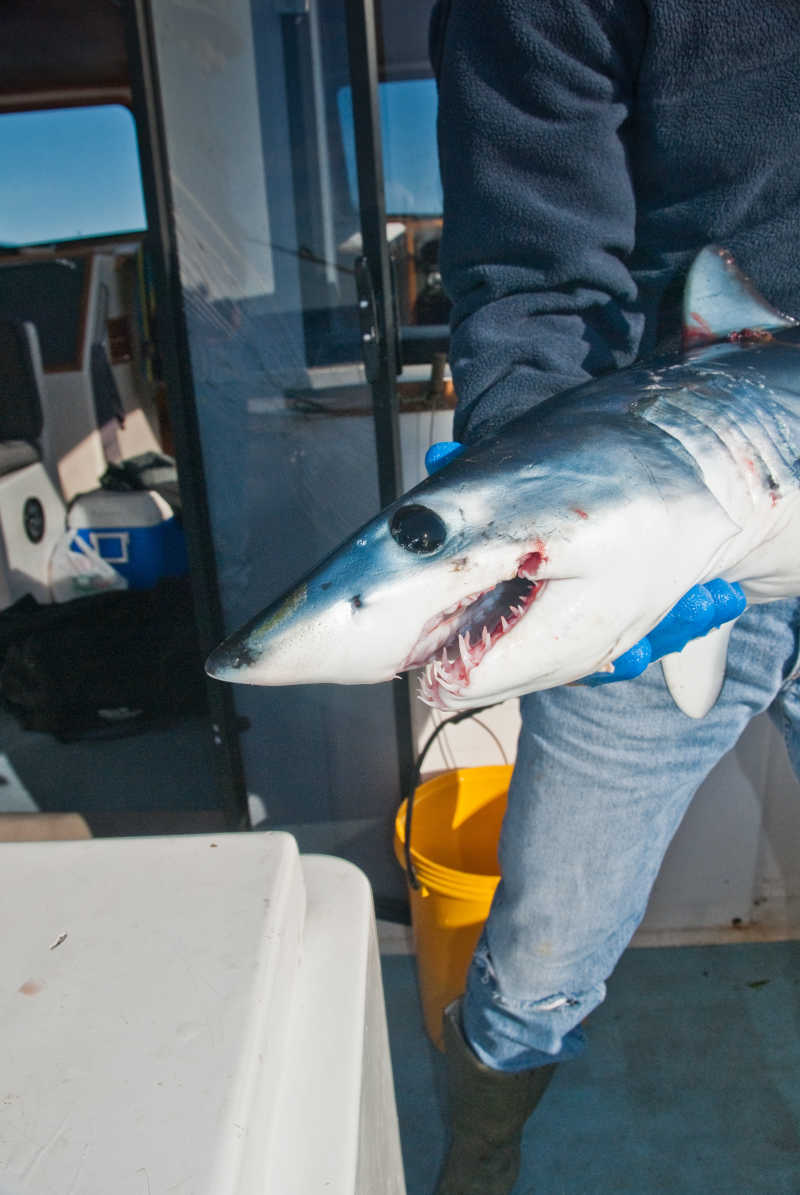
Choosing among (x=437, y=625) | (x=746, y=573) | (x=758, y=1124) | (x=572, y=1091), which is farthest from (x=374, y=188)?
(x=758, y=1124)

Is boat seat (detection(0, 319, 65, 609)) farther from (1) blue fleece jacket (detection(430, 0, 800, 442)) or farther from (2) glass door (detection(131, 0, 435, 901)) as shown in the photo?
(1) blue fleece jacket (detection(430, 0, 800, 442))

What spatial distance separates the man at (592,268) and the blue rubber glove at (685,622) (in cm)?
21

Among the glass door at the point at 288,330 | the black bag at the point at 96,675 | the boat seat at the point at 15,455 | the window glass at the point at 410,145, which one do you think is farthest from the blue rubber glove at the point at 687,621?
the boat seat at the point at 15,455

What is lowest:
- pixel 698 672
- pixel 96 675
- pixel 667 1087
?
pixel 667 1087

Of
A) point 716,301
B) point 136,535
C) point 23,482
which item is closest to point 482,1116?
point 716,301

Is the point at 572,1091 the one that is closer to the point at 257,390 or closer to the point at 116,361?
the point at 257,390

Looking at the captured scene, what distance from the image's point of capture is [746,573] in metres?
1.00

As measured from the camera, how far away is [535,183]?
1196 mm

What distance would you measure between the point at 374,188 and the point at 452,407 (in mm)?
631

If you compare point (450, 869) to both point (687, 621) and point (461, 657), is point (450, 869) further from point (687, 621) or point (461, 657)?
point (461, 657)

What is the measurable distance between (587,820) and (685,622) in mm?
456

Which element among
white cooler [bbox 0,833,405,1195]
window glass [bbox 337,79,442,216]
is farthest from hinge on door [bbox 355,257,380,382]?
window glass [bbox 337,79,442,216]

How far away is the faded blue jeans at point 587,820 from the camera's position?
125cm

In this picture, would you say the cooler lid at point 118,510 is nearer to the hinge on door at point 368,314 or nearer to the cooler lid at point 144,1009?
the hinge on door at point 368,314
